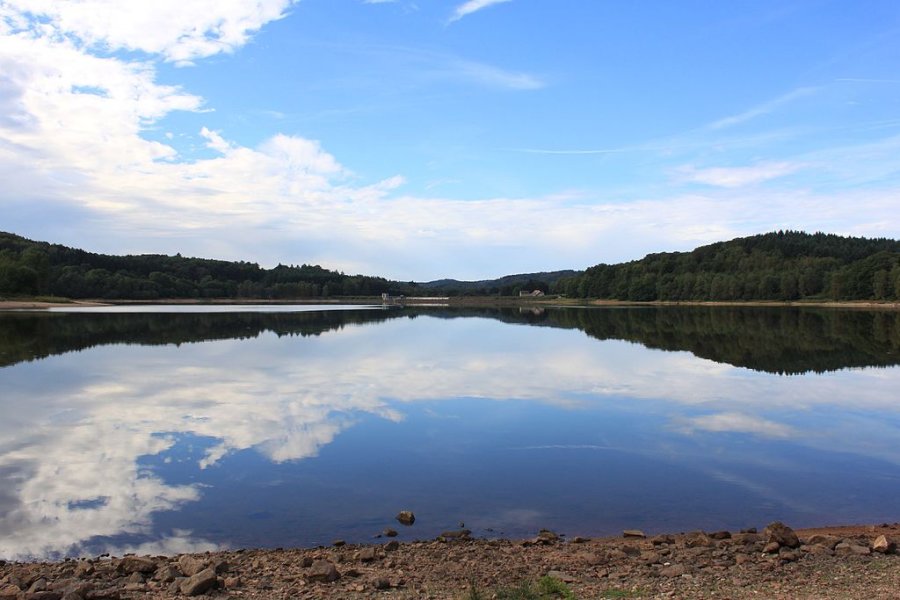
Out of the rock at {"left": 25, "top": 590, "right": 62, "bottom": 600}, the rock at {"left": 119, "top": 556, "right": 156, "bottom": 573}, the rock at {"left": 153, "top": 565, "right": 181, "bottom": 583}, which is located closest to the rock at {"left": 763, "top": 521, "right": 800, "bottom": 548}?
the rock at {"left": 153, "top": 565, "right": 181, "bottom": 583}

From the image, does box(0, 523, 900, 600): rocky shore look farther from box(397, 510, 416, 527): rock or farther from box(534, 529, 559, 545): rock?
box(397, 510, 416, 527): rock

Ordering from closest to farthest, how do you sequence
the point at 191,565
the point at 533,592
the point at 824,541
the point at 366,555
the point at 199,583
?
the point at 533,592, the point at 199,583, the point at 191,565, the point at 366,555, the point at 824,541

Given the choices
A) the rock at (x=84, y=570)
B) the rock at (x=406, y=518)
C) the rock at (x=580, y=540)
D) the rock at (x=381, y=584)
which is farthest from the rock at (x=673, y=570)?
the rock at (x=84, y=570)

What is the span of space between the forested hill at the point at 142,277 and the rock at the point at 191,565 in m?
99.2

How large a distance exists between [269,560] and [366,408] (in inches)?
383

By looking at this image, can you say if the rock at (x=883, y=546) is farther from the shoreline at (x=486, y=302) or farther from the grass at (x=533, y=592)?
the shoreline at (x=486, y=302)

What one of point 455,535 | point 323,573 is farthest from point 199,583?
point 455,535

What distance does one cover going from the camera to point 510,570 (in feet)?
23.2

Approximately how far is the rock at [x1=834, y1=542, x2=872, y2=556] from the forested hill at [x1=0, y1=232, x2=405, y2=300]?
103079mm

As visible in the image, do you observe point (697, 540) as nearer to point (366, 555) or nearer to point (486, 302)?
point (366, 555)

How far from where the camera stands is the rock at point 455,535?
8.36 m

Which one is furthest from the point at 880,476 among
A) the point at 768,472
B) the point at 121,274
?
the point at 121,274

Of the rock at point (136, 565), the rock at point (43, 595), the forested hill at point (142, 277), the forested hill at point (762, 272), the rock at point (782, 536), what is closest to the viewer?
the rock at point (43, 595)

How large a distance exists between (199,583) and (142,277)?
147297 millimetres
